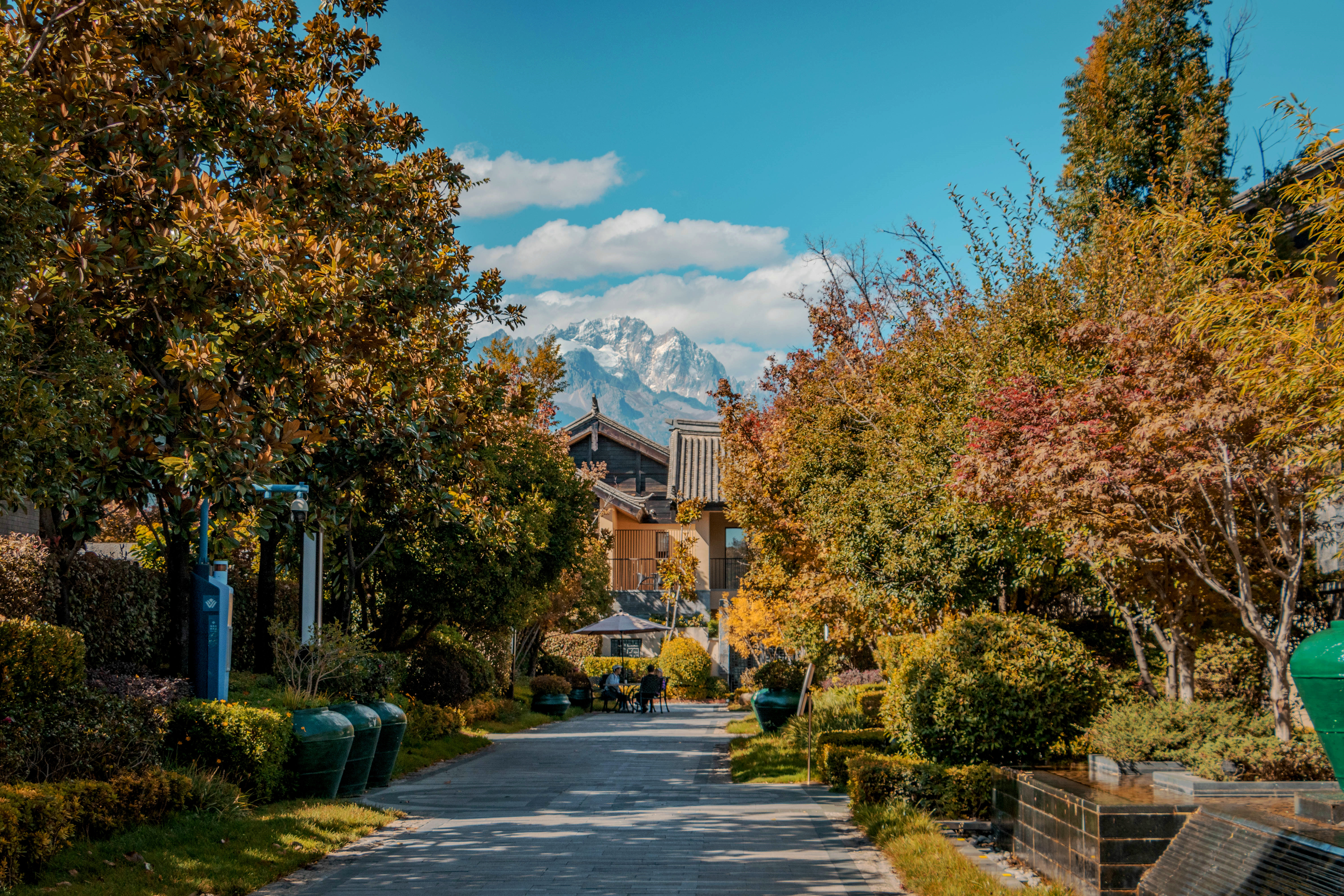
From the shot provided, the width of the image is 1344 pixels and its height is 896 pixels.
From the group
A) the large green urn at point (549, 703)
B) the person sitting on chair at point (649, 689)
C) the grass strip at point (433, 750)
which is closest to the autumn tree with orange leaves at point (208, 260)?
the grass strip at point (433, 750)

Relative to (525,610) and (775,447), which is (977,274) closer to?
(775,447)

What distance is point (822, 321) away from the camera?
19.9 meters

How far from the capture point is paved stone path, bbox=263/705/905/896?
7273mm

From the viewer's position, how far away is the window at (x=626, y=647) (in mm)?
38875

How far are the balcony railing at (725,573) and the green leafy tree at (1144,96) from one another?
22745 millimetres

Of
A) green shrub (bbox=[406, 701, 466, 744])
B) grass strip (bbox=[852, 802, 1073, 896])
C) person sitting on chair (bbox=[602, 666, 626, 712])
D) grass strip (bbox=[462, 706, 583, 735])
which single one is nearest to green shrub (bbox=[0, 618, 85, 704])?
grass strip (bbox=[852, 802, 1073, 896])

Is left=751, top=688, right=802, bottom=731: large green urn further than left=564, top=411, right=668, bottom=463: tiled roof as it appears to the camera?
No

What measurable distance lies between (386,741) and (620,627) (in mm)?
18013

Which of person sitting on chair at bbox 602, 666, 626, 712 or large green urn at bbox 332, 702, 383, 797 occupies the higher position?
large green urn at bbox 332, 702, 383, 797

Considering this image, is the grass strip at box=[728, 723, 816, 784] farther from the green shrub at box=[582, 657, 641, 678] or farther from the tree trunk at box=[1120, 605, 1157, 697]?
the green shrub at box=[582, 657, 641, 678]

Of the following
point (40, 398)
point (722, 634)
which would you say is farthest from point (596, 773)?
point (722, 634)

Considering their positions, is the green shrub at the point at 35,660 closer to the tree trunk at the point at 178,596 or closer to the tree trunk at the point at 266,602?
the tree trunk at the point at 178,596

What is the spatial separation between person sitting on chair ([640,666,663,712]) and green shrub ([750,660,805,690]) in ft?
30.1

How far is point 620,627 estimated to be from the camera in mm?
30016
